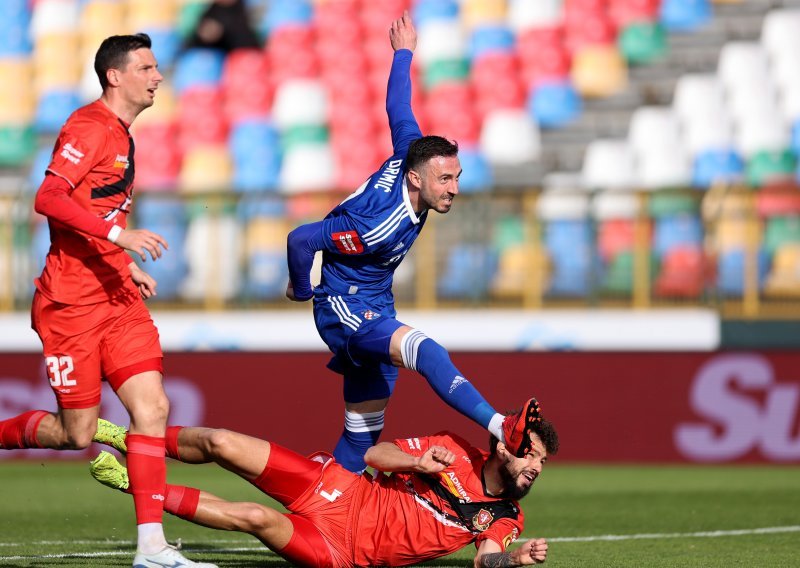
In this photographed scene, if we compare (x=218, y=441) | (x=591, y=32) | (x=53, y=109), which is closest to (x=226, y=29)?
(x=53, y=109)

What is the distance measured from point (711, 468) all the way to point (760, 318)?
69.9 inches

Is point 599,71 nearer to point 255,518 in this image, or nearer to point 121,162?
point 121,162

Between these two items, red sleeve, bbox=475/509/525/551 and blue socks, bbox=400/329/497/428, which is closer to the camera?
red sleeve, bbox=475/509/525/551

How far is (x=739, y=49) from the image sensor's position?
16281mm

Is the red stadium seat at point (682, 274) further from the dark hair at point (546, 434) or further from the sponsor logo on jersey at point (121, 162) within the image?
the sponsor logo on jersey at point (121, 162)

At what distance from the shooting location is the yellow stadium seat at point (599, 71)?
16.8m

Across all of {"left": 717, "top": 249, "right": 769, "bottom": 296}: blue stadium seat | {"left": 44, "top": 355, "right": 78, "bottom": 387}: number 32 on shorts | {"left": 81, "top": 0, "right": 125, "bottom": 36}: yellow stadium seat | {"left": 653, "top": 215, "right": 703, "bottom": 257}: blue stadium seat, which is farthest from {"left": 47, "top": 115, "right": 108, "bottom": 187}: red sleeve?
{"left": 81, "top": 0, "right": 125, "bottom": 36}: yellow stadium seat

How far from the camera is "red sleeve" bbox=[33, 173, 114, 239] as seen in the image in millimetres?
5602

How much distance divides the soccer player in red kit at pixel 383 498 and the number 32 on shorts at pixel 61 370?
2.05ft

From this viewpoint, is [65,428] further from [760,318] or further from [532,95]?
[532,95]

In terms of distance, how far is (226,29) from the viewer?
18.5m

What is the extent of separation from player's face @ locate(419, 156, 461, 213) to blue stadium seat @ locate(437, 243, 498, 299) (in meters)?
6.35

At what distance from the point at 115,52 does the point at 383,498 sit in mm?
2344

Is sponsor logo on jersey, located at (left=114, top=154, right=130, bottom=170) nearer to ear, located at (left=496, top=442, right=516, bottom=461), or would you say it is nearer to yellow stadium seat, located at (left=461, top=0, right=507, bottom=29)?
ear, located at (left=496, top=442, right=516, bottom=461)
